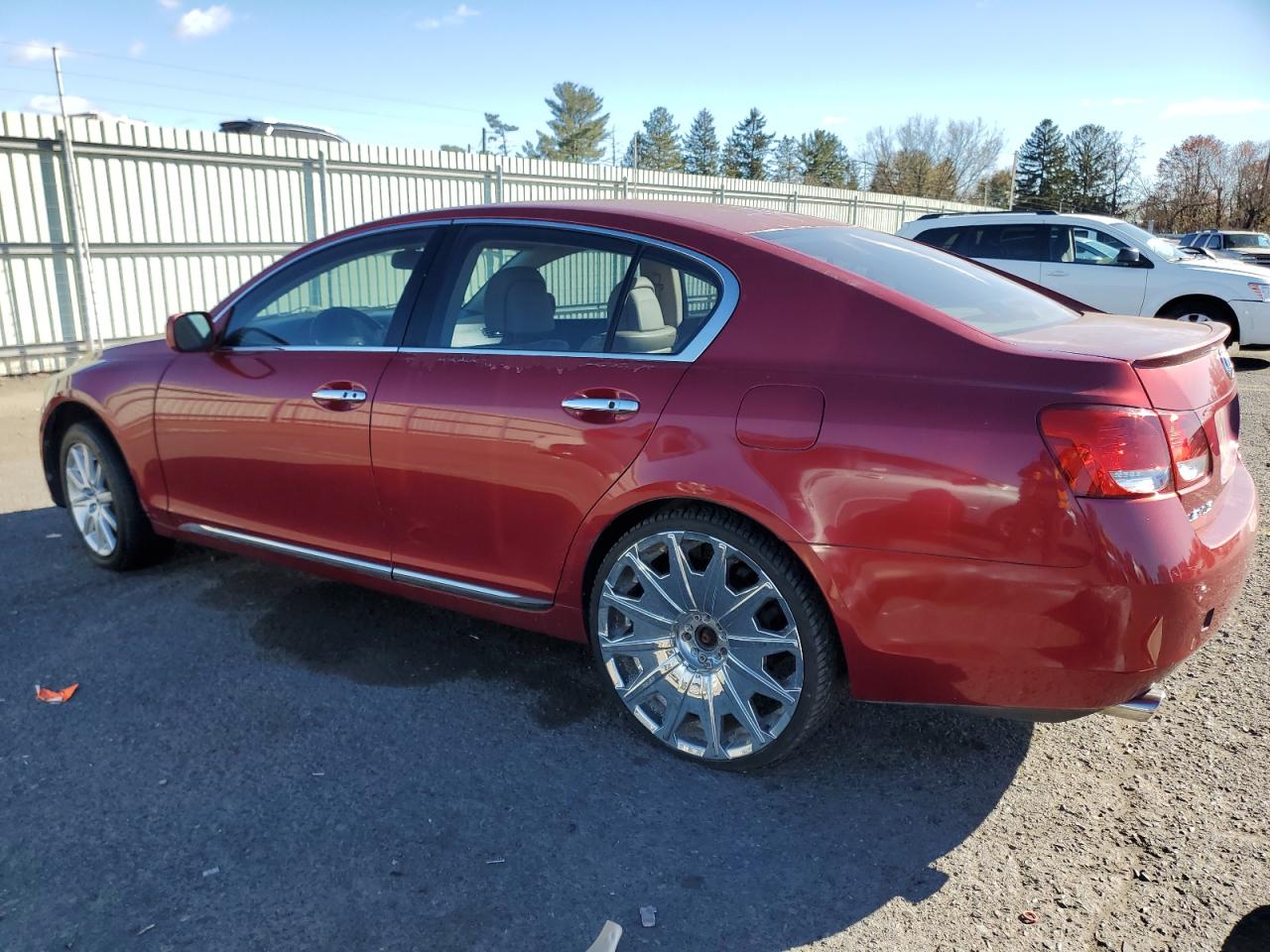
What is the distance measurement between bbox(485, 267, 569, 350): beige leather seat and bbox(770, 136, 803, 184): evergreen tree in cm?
7649

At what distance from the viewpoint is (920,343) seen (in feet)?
8.25

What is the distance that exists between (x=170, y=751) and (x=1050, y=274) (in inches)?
444

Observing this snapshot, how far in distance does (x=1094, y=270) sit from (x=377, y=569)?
1047 cm

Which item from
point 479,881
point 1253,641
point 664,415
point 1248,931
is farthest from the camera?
point 1253,641

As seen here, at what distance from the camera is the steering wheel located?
3.59 meters

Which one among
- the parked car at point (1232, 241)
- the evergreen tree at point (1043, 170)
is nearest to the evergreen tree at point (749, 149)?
the evergreen tree at point (1043, 170)

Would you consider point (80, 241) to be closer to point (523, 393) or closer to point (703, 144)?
point (523, 393)

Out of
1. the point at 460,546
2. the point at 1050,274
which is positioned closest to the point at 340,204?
the point at 1050,274

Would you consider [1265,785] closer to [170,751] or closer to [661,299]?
[661,299]

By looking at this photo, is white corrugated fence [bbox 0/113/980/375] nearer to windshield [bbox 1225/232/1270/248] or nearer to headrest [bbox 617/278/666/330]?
headrest [bbox 617/278/666/330]

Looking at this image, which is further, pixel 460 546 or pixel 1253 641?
pixel 1253 641

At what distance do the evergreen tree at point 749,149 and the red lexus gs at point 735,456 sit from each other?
8068 centimetres

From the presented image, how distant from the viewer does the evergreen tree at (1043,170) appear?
74.4m

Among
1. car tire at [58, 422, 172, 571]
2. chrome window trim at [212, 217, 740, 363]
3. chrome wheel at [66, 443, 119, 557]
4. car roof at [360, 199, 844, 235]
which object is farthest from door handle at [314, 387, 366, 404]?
chrome wheel at [66, 443, 119, 557]
